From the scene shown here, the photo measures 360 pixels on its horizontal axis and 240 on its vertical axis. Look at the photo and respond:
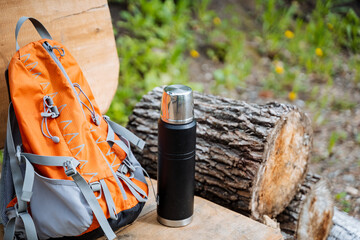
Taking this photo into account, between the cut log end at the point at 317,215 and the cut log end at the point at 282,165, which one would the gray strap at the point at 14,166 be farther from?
the cut log end at the point at 317,215

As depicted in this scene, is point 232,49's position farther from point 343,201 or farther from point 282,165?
point 282,165

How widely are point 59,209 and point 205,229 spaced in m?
0.53

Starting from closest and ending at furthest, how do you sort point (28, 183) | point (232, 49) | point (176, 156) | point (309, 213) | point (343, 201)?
1. point (28, 183)
2. point (176, 156)
3. point (309, 213)
4. point (343, 201)
5. point (232, 49)

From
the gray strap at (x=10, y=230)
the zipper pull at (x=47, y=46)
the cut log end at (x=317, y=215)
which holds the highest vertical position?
the zipper pull at (x=47, y=46)

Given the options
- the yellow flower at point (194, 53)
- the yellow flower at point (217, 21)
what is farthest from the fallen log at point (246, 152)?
the yellow flower at point (217, 21)

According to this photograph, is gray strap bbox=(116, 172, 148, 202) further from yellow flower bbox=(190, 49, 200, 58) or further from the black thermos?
yellow flower bbox=(190, 49, 200, 58)

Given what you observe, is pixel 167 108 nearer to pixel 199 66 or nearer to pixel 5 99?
pixel 5 99

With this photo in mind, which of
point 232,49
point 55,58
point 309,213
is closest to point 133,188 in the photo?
point 55,58

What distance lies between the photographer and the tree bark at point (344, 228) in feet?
6.08

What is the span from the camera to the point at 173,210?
4.35 ft

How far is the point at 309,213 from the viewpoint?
183cm

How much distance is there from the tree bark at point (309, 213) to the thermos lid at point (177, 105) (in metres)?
0.93

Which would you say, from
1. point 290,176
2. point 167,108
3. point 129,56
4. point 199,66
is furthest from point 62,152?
point 199,66

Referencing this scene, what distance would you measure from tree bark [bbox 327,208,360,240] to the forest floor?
35 centimetres
